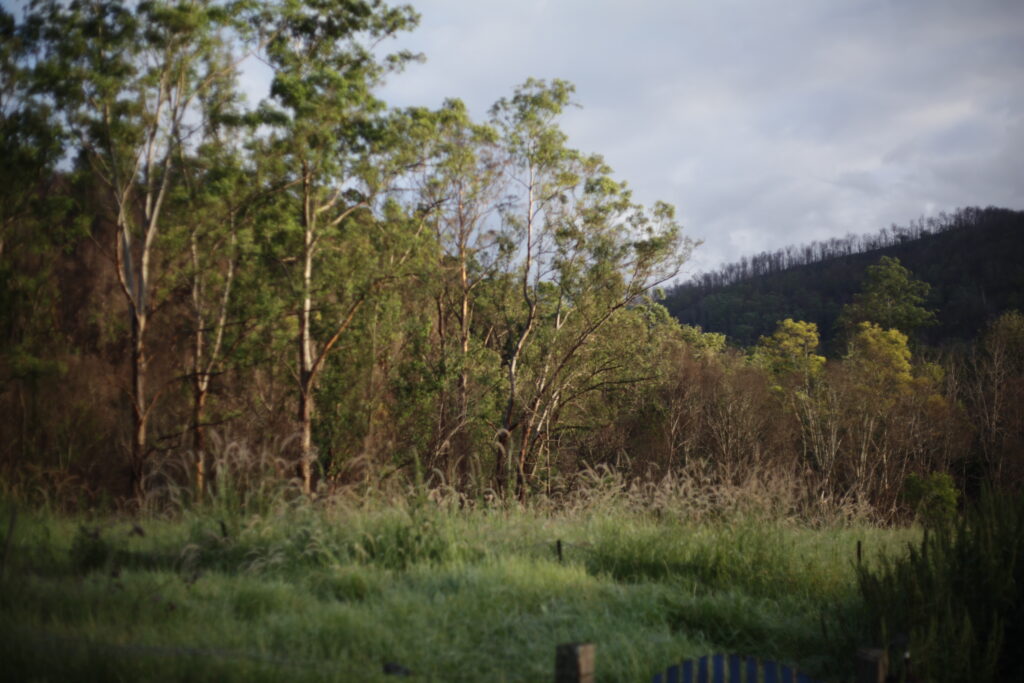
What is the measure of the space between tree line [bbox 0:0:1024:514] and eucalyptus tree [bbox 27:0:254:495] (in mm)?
20

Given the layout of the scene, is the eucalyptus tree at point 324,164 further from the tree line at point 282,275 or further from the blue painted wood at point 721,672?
the blue painted wood at point 721,672

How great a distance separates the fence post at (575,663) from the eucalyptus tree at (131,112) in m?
5.12

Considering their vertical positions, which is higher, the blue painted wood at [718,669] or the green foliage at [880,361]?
the green foliage at [880,361]

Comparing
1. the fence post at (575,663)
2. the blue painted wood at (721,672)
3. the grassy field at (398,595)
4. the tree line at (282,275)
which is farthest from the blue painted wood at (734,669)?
the tree line at (282,275)

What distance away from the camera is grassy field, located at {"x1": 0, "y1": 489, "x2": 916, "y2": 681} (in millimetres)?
3686

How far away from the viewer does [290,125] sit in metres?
8.88

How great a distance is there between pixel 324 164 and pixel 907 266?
56.2 meters

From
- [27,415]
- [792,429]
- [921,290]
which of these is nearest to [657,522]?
[27,415]

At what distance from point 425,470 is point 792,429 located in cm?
2036

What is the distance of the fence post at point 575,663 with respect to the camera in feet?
9.02

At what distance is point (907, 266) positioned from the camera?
5425 centimetres

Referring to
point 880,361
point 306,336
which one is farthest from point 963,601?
point 880,361

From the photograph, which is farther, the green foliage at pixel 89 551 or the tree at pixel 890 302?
the tree at pixel 890 302

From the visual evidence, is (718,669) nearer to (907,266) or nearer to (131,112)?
(131,112)
